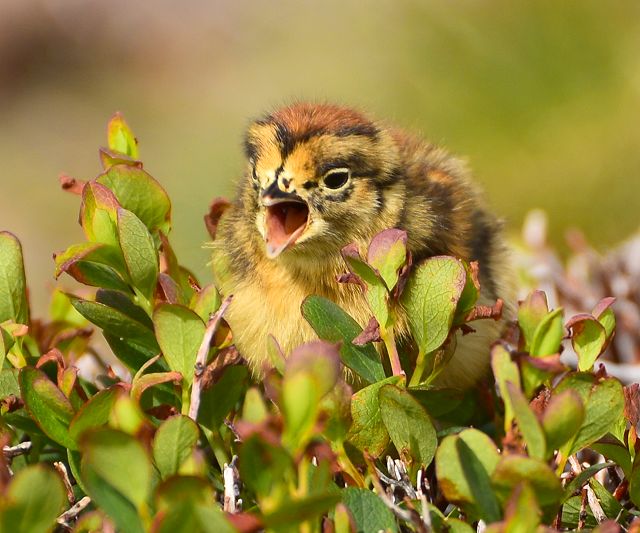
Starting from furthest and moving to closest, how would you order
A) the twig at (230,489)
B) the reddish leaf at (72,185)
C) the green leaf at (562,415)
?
the reddish leaf at (72,185)
the twig at (230,489)
the green leaf at (562,415)

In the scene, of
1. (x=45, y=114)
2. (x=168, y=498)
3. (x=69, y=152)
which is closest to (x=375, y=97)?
(x=69, y=152)

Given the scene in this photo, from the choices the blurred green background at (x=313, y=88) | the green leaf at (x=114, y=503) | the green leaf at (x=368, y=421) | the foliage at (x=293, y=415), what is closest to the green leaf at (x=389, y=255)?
the foliage at (x=293, y=415)

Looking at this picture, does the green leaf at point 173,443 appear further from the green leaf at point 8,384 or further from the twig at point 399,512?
the green leaf at point 8,384

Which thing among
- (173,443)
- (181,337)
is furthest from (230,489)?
(181,337)

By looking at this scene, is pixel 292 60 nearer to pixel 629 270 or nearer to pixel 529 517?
pixel 629 270

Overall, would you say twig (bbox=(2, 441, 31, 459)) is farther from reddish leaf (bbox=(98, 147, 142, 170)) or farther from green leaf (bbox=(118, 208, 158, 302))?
reddish leaf (bbox=(98, 147, 142, 170))

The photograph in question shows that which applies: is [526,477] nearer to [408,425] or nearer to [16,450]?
[408,425]
